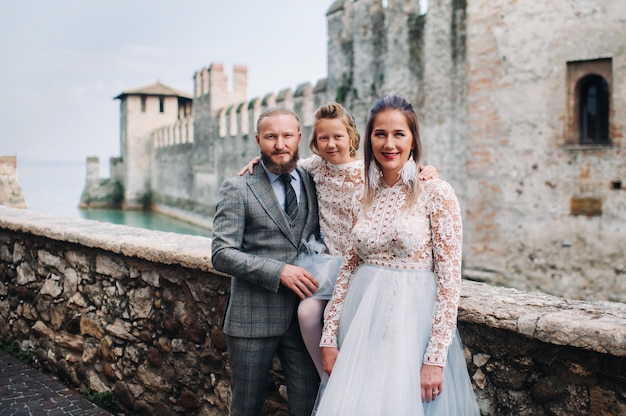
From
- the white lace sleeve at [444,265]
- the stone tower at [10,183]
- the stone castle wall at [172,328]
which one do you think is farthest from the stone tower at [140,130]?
the white lace sleeve at [444,265]

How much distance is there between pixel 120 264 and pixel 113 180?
31.8 meters

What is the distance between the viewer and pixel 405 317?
1.87 m

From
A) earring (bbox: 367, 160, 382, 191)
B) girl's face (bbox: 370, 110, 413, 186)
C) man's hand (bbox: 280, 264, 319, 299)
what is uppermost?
girl's face (bbox: 370, 110, 413, 186)

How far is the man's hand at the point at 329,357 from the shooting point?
6.64ft

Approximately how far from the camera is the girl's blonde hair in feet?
7.71

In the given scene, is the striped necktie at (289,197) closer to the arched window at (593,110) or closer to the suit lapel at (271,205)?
the suit lapel at (271,205)

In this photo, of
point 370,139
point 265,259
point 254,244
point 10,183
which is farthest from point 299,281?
point 10,183

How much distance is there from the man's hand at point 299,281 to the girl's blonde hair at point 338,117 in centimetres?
52

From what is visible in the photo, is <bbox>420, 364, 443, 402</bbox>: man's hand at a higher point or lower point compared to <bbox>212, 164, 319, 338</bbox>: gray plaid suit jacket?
lower

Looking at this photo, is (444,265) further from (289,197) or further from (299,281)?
(289,197)

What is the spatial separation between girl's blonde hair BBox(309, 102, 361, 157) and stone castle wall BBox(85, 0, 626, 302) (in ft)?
26.4

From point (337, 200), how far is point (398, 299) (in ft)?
2.05

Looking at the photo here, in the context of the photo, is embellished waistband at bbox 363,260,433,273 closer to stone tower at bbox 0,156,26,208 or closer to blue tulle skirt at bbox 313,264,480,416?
blue tulle skirt at bbox 313,264,480,416

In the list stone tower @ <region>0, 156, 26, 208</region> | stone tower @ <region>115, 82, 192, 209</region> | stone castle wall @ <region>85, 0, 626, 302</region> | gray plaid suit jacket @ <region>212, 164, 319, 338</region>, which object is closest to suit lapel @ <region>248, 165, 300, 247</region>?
gray plaid suit jacket @ <region>212, 164, 319, 338</region>
